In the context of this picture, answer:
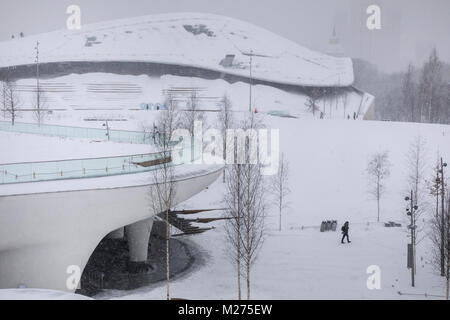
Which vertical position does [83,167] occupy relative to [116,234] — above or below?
above

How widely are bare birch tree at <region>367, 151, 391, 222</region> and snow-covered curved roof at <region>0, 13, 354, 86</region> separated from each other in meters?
14.8

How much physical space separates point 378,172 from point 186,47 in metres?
19.8

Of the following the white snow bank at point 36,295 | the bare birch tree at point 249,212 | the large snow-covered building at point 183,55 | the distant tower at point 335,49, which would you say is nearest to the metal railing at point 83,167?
the bare birch tree at point 249,212

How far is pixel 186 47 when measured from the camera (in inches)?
1283

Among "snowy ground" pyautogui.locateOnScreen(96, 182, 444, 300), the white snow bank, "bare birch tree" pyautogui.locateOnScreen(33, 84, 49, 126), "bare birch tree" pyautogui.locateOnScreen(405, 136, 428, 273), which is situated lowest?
"snowy ground" pyautogui.locateOnScreen(96, 182, 444, 300)

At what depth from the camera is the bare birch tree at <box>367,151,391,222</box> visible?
16.3 metres

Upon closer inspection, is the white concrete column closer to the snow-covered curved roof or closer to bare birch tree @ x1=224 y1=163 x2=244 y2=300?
bare birch tree @ x1=224 y1=163 x2=244 y2=300

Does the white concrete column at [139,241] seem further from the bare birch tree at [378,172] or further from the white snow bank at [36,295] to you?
the bare birch tree at [378,172]

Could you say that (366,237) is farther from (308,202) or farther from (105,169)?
(105,169)

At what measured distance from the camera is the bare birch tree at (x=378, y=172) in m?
16.3

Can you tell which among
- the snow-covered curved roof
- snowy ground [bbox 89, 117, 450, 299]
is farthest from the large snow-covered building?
snowy ground [bbox 89, 117, 450, 299]

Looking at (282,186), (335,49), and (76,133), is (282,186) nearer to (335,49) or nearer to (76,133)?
(76,133)

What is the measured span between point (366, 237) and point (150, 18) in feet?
81.5
